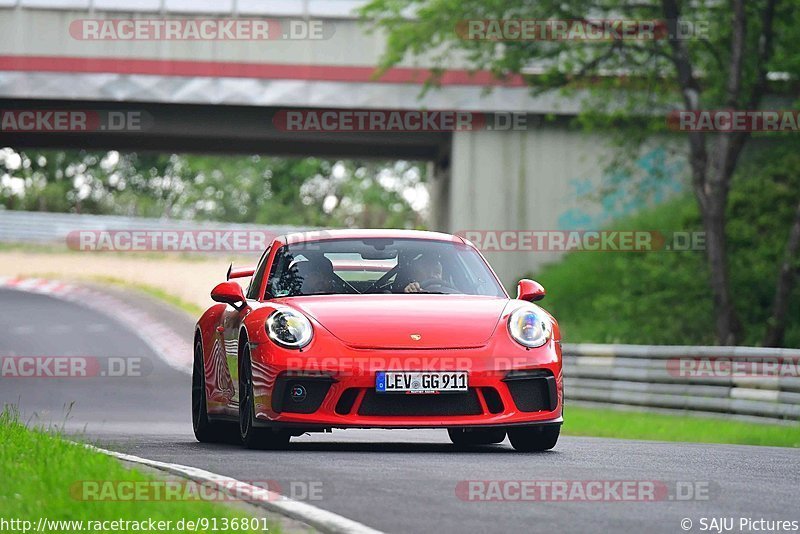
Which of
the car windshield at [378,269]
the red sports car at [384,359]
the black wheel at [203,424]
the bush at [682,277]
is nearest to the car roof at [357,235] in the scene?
the car windshield at [378,269]

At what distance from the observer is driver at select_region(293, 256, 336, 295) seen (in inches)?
430

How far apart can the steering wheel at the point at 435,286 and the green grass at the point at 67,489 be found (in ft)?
8.84

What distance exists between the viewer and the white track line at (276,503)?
6.30 meters

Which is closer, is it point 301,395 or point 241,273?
point 301,395

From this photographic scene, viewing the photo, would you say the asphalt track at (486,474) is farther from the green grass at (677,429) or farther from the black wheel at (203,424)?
the green grass at (677,429)

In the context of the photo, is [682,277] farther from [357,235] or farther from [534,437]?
[534,437]

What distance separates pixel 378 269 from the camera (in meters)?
11.3

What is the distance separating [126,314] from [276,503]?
34672 mm

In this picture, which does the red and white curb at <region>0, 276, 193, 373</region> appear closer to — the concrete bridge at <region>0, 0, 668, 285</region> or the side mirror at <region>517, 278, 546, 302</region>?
the concrete bridge at <region>0, 0, 668, 285</region>

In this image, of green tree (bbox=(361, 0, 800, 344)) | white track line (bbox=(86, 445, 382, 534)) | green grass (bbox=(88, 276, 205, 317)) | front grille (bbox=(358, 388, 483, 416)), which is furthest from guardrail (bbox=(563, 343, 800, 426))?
green grass (bbox=(88, 276, 205, 317))

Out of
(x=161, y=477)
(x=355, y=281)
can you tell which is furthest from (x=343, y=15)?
(x=161, y=477)

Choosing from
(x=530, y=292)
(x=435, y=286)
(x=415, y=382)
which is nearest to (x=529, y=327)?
(x=530, y=292)

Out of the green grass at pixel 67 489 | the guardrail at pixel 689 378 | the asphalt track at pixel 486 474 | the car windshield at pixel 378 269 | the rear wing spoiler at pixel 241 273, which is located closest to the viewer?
the green grass at pixel 67 489

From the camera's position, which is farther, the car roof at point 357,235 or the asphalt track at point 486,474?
the car roof at point 357,235
